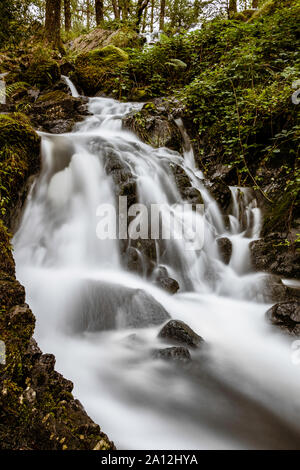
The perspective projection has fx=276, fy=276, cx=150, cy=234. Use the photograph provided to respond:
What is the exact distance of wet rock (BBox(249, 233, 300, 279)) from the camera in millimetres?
4168

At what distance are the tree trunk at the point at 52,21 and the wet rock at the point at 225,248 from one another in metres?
9.30

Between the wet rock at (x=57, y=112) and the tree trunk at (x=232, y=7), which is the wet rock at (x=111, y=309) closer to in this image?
the wet rock at (x=57, y=112)

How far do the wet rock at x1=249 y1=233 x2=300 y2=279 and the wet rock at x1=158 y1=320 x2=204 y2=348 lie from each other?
208 centimetres

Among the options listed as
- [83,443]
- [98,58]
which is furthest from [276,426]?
[98,58]

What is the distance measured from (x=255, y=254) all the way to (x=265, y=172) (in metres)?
2.06

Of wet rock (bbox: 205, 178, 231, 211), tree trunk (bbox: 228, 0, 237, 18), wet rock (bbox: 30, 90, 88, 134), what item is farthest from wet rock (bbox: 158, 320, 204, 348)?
tree trunk (bbox: 228, 0, 237, 18)

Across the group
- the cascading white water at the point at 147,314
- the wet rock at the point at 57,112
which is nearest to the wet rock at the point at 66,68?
the wet rock at the point at 57,112

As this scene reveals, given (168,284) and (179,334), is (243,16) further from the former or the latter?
(179,334)

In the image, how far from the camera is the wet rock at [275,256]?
13.7ft

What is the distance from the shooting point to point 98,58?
9.13m

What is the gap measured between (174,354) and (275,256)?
2.64m

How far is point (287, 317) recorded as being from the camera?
3.11 metres

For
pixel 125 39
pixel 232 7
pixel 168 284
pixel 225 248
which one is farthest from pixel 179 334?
pixel 232 7
